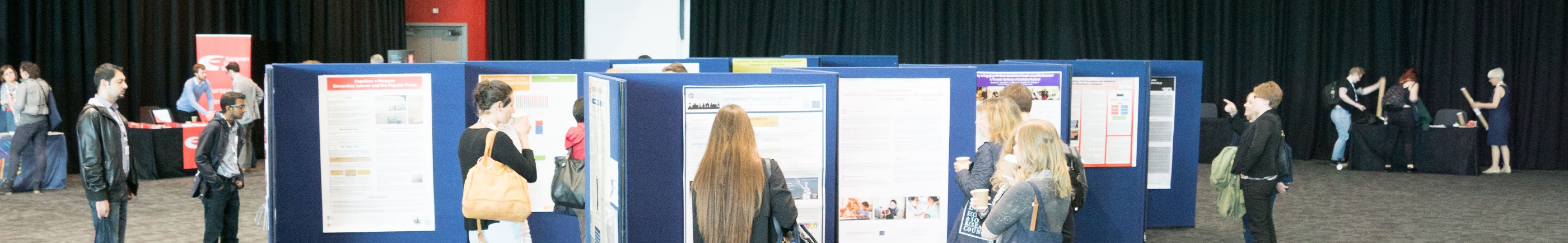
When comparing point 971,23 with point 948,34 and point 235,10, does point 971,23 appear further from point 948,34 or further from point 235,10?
point 235,10

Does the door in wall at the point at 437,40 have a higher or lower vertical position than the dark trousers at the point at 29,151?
higher

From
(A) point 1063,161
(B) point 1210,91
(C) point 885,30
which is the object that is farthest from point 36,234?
(B) point 1210,91

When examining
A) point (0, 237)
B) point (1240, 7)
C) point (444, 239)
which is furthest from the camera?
point (1240, 7)

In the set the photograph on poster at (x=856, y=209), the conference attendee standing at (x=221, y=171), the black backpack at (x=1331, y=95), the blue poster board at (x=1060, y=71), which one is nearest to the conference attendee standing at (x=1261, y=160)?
the blue poster board at (x=1060, y=71)

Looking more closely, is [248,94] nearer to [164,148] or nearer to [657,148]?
[164,148]

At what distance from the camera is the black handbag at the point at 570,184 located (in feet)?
16.8

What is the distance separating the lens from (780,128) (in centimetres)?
383

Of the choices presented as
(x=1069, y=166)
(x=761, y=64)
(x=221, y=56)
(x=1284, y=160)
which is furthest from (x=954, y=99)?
(x=221, y=56)

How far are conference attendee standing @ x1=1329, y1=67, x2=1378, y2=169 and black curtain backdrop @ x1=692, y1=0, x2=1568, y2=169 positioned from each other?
0.69 meters

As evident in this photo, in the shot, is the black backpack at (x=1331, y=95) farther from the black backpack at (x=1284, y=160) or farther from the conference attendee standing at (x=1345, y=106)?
the black backpack at (x=1284, y=160)

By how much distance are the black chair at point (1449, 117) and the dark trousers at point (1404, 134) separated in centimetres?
19

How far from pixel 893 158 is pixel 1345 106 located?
8777 millimetres

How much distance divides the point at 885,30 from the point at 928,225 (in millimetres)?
9824

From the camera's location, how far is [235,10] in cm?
1151
